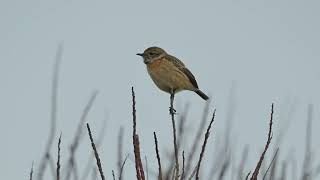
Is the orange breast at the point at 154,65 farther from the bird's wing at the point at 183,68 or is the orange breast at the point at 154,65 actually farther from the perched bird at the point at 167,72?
the bird's wing at the point at 183,68

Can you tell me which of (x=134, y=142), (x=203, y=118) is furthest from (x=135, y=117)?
(x=203, y=118)

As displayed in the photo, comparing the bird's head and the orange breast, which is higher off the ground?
the bird's head

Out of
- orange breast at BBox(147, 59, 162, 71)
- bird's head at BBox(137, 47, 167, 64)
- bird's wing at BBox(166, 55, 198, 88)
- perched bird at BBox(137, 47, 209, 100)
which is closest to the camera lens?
perched bird at BBox(137, 47, 209, 100)

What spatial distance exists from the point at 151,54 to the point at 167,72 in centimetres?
38

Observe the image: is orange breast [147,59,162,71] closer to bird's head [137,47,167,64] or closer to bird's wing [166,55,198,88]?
bird's head [137,47,167,64]

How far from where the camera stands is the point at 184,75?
5.97m

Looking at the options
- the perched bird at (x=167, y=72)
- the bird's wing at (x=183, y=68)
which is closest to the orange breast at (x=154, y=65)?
the perched bird at (x=167, y=72)

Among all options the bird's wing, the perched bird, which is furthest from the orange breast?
the bird's wing

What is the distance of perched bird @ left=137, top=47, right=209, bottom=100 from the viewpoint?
18.2 feet

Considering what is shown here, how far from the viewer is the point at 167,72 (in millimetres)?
5691

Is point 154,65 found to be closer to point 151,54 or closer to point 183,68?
point 151,54

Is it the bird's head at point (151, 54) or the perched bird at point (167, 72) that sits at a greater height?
the bird's head at point (151, 54)

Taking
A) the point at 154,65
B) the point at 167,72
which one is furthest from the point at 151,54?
the point at 167,72

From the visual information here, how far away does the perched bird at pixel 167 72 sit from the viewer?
18.2 feet
